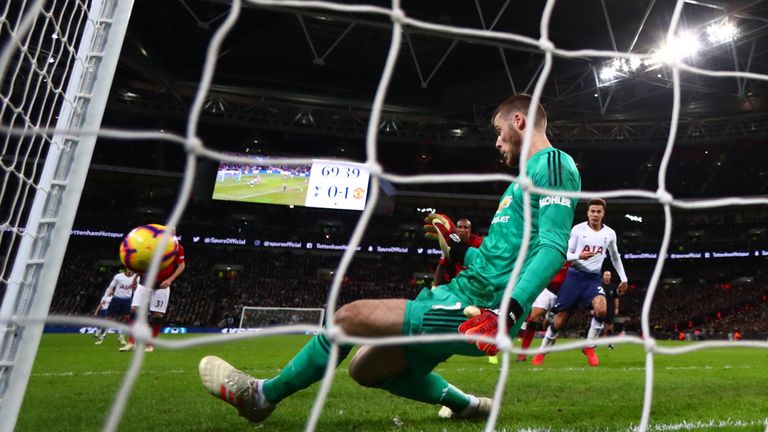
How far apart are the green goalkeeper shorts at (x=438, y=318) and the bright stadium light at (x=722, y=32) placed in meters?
16.3

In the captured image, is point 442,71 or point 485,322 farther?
point 442,71

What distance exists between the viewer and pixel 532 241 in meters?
2.46

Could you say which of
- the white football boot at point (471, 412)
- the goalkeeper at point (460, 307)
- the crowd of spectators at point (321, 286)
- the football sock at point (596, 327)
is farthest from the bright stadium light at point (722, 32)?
the white football boot at point (471, 412)

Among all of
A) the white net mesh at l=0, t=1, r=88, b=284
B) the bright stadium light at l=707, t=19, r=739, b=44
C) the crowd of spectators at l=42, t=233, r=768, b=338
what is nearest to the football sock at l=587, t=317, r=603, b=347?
the white net mesh at l=0, t=1, r=88, b=284

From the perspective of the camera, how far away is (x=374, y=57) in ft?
66.2

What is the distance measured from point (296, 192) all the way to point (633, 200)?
18.4 m

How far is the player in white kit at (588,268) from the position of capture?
621 cm

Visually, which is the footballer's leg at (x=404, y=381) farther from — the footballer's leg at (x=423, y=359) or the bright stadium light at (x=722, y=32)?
the bright stadium light at (x=722, y=32)

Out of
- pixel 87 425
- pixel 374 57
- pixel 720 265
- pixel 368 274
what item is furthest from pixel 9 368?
pixel 720 265

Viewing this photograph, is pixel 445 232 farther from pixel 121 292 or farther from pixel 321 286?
pixel 321 286

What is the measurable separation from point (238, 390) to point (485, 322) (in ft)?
4.19

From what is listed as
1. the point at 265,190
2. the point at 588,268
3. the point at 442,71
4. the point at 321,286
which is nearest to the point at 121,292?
the point at 588,268

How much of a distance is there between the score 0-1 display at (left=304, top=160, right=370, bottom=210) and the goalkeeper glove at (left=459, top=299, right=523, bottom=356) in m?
19.3

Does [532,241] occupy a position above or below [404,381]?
above
